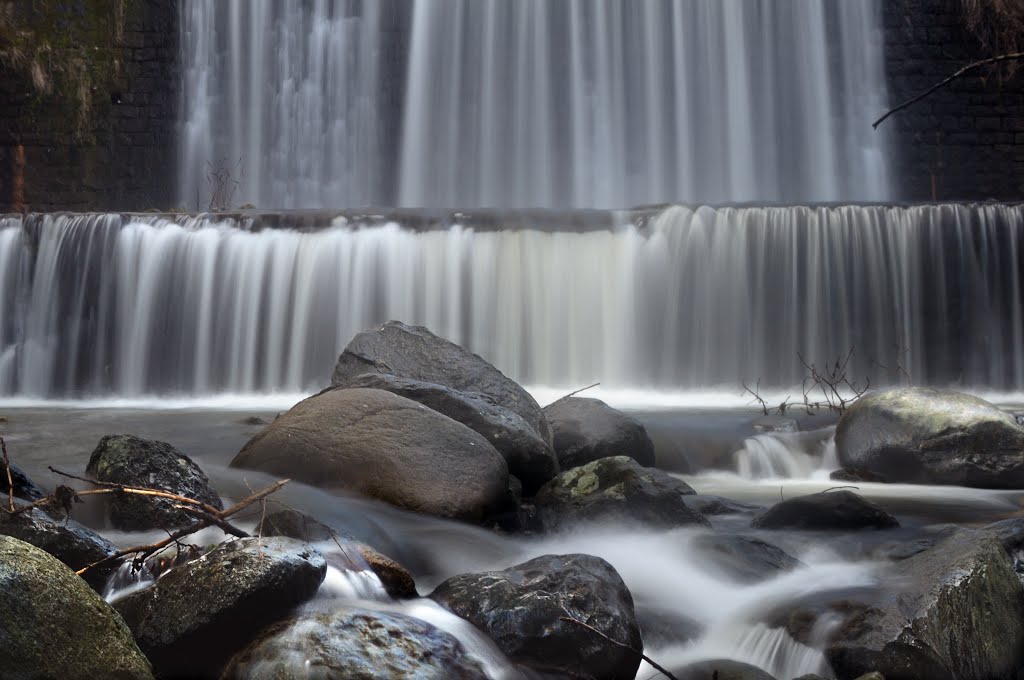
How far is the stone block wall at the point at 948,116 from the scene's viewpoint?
14.2m

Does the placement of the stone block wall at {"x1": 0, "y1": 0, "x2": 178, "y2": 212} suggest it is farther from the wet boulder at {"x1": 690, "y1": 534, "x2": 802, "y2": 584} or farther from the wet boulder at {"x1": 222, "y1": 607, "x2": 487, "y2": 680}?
the wet boulder at {"x1": 222, "y1": 607, "x2": 487, "y2": 680}

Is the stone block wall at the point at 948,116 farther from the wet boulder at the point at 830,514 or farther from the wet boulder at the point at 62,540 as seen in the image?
the wet boulder at the point at 62,540

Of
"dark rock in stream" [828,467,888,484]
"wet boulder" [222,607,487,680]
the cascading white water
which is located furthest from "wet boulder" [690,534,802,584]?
the cascading white water

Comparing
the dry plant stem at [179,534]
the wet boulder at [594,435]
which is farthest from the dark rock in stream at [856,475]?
the dry plant stem at [179,534]

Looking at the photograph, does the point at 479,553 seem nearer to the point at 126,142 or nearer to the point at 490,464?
the point at 490,464

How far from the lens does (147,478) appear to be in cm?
455

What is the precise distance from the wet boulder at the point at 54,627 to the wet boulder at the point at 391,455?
1.99m

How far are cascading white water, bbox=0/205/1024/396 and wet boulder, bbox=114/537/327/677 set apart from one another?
23.2ft

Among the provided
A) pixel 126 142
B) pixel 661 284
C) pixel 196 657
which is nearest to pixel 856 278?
pixel 661 284

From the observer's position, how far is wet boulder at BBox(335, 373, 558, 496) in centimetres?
549

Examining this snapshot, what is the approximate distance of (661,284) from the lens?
418 inches

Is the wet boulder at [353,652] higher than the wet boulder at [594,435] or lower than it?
lower

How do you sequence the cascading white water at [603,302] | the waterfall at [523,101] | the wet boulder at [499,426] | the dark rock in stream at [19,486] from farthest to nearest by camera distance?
1. the waterfall at [523,101]
2. the cascading white water at [603,302]
3. the wet boulder at [499,426]
4. the dark rock in stream at [19,486]

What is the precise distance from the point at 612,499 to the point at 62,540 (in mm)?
2434
